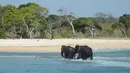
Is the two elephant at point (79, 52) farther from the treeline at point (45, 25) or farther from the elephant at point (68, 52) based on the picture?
the treeline at point (45, 25)

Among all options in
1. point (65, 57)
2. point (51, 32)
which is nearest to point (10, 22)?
point (51, 32)

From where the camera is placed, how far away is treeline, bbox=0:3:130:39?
208ft

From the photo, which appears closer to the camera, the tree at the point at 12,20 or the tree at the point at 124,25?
the tree at the point at 12,20

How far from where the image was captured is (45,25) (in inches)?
2694

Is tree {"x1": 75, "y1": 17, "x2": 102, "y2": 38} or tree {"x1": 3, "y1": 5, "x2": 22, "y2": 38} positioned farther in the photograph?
tree {"x1": 75, "y1": 17, "x2": 102, "y2": 38}

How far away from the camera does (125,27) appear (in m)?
78.8

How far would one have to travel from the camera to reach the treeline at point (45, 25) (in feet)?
208

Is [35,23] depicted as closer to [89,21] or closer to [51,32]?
[51,32]

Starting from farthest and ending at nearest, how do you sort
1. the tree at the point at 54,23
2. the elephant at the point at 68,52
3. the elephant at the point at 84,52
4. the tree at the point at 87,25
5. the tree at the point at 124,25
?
the tree at the point at 124,25, the tree at the point at 87,25, the tree at the point at 54,23, the elephant at the point at 68,52, the elephant at the point at 84,52

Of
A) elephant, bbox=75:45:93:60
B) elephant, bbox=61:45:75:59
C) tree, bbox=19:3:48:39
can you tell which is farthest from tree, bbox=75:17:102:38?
elephant, bbox=75:45:93:60

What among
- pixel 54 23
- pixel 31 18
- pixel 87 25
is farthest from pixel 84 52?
pixel 87 25

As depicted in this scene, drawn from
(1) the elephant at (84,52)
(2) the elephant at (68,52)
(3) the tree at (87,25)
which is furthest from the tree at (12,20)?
(1) the elephant at (84,52)

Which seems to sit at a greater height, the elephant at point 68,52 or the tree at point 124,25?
the tree at point 124,25

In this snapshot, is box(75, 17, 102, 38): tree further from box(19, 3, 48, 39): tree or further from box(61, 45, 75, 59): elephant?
box(61, 45, 75, 59): elephant
